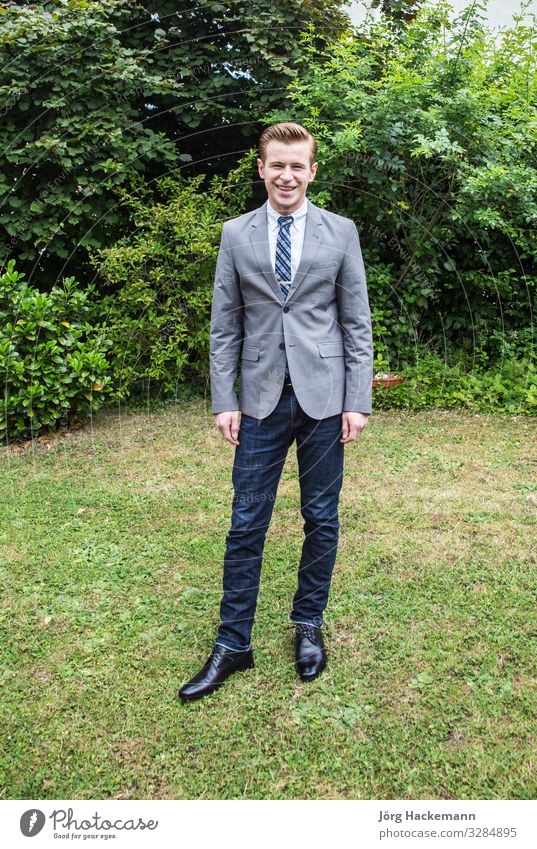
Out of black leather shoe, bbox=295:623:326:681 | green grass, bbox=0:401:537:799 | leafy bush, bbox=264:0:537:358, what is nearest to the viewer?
green grass, bbox=0:401:537:799

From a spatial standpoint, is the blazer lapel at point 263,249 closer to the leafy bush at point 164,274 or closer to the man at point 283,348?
the man at point 283,348

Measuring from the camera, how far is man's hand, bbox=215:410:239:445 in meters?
2.44

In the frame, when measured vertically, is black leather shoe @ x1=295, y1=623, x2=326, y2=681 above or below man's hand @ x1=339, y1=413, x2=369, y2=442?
below

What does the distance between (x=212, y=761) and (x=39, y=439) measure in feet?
12.7

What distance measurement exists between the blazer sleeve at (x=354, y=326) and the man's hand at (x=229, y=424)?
0.43 metres

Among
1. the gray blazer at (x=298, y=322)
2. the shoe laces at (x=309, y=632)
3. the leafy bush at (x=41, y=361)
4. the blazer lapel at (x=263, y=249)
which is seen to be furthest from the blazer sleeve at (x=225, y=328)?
the leafy bush at (x=41, y=361)

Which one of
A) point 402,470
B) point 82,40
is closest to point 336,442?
point 402,470

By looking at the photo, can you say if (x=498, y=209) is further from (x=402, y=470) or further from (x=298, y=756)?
(x=298, y=756)

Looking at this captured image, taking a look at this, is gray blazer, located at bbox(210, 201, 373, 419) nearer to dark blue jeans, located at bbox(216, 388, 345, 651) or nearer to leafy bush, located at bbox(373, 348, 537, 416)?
dark blue jeans, located at bbox(216, 388, 345, 651)

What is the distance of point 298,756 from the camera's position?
2.27 m

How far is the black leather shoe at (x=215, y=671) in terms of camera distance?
99.7 inches

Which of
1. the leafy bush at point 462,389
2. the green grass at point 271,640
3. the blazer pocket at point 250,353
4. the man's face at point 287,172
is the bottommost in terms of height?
the green grass at point 271,640

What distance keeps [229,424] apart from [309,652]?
1.06 metres

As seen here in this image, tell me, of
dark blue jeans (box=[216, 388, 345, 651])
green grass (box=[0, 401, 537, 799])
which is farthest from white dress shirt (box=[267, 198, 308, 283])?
green grass (box=[0, 401, 537, 799])
